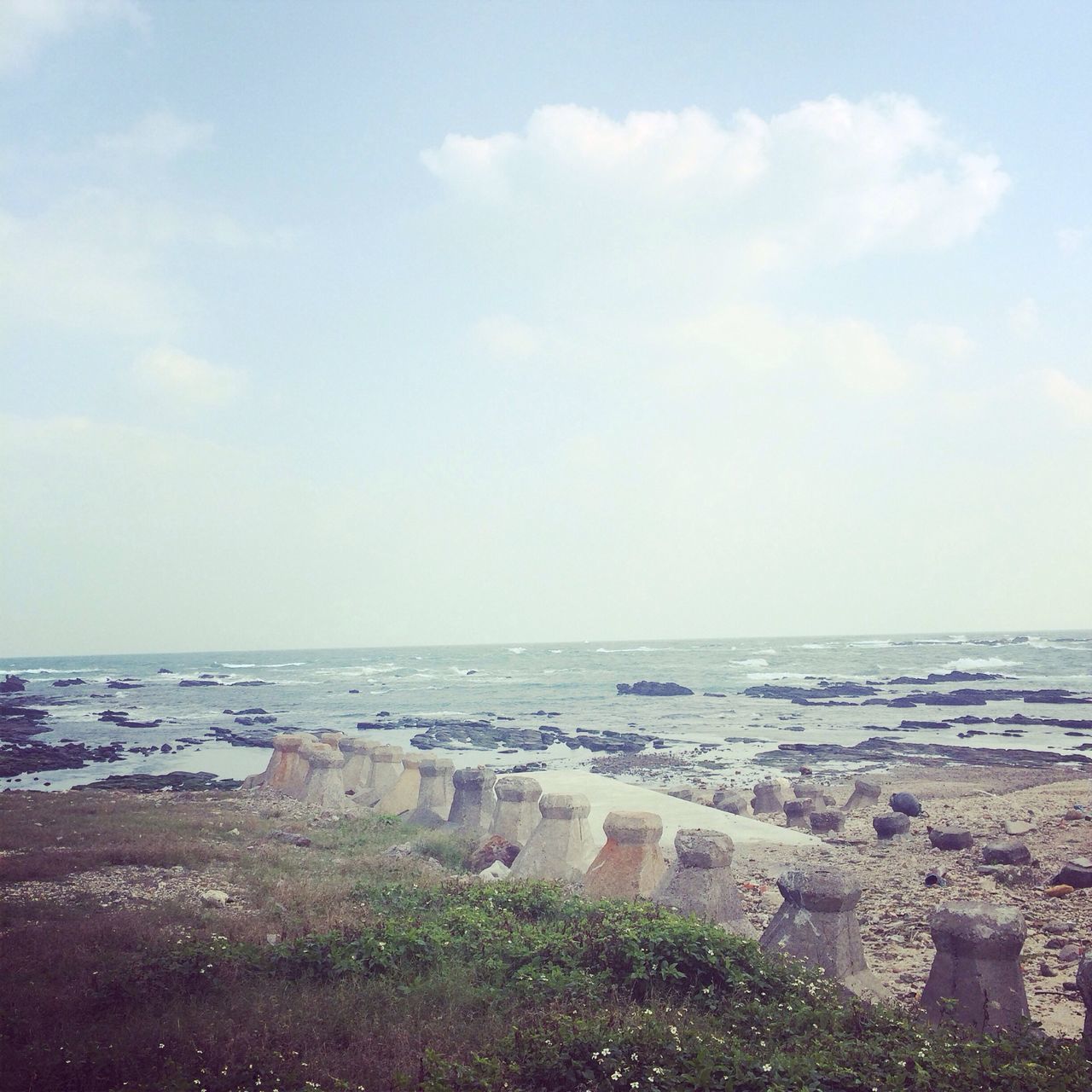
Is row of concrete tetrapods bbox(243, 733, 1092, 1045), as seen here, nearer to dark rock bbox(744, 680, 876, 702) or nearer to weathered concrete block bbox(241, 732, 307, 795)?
weathered concrete block bbox(241, 732, 307, 795)

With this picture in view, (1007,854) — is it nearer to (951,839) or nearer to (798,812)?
(951,839)

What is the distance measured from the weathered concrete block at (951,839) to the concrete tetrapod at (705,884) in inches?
174

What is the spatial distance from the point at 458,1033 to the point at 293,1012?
924mm

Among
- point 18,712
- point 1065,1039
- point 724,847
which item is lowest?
point 18,712

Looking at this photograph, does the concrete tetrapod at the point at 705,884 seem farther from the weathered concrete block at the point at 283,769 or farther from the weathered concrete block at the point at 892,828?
the weathered concrete block at the point at 283,769

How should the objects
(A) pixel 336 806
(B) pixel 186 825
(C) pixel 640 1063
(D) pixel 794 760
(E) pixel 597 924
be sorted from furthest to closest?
(D) pixel 794 760, (A) pixel 336 806, (B) pixel 186 825, (E) pixel 597 924, (C) pixel 640 1063

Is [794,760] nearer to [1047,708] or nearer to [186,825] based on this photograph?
[186,825]

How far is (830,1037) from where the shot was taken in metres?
4.44

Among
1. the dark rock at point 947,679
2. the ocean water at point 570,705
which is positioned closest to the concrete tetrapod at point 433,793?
the ocean water at point 570,705

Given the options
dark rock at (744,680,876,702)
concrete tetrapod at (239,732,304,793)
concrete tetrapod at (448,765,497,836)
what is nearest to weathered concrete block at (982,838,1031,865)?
concrete tetrapod at (448,765,497,836)

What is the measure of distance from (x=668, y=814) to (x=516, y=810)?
8.04 ft

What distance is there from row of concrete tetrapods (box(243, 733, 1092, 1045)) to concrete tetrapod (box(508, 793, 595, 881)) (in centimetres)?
1

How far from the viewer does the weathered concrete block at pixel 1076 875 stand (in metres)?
8.24

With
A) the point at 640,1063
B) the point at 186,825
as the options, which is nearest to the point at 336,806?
the point at 186,825
